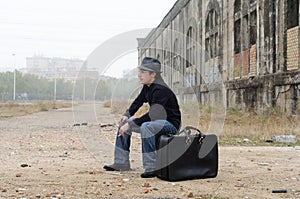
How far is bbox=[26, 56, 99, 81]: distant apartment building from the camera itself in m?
8.51

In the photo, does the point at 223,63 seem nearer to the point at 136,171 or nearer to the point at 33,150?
the point at 33,150

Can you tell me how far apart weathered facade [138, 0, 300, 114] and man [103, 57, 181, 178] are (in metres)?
3.44

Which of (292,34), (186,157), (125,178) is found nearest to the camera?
(186,157)

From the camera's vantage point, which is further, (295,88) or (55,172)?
(295,88)

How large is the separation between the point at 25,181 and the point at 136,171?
1511 millimetres

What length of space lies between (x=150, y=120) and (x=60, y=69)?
5428 centimetres

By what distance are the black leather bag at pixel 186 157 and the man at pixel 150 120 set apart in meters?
0.13

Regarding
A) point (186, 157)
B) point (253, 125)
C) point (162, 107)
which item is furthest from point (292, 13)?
point (186, 157)

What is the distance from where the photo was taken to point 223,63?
20266mm

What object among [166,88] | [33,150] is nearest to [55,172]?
[166,88]

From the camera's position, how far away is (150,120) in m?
5.99

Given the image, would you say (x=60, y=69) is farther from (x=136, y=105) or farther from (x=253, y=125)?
(x=136, y=105)

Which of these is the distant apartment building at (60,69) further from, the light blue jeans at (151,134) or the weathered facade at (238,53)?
the light blue jeans at (151,134)

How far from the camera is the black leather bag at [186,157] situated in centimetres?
551
